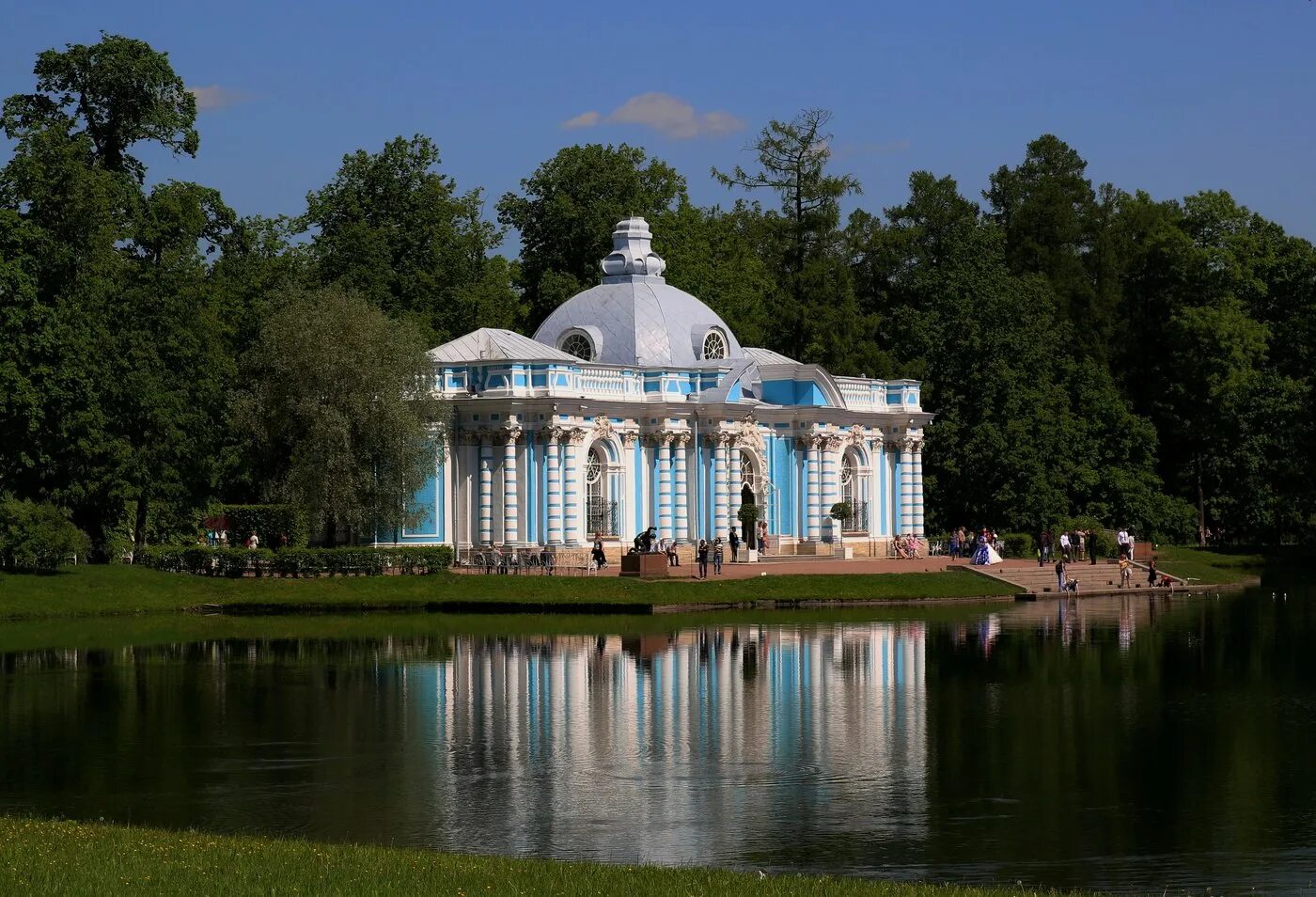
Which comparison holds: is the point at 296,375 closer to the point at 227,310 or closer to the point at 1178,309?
the point at 227,310

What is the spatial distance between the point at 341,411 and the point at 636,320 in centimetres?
1327

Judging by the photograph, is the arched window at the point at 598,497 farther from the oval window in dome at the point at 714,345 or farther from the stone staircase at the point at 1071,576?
the stone staircase at the point at 1071,576

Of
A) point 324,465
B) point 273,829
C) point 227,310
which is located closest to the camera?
point 273,829

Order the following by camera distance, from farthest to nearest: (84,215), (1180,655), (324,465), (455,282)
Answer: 1. (455,282)
2. (84,215)
3. (324,465)
4. (1180,655)

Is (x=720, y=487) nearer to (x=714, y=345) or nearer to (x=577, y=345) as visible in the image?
(x=714, y=345)

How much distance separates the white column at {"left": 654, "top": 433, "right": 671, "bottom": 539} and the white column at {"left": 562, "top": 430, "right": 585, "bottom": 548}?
363 cm

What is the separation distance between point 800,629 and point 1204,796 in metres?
22.0

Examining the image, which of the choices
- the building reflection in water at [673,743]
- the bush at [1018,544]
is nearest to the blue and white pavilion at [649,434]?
the bush at [1018,544]

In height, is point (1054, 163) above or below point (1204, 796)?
above

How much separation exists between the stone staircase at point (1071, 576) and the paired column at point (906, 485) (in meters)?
9.40

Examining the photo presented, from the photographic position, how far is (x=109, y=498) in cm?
5906

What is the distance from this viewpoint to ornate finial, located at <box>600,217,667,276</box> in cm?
6969

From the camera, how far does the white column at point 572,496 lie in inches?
2434

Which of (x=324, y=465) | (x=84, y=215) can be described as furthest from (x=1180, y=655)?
(x=84, y=215)
